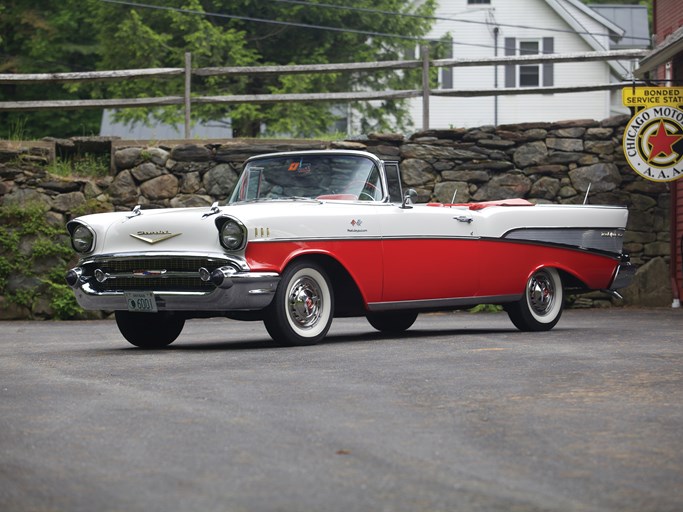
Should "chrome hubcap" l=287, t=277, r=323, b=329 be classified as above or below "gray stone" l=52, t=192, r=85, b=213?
below

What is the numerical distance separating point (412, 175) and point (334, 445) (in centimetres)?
1291

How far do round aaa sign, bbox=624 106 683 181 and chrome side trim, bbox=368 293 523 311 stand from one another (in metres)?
6.00

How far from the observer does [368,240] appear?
11.1 meters

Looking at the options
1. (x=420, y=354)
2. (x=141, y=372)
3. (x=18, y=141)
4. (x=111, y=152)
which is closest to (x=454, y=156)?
(x=111, y=152)

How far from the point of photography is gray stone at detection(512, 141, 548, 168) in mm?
18578

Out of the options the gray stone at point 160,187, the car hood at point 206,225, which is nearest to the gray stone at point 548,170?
the gray stone at point 160,187

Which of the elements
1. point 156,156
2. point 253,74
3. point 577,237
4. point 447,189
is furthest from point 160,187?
point 577,237

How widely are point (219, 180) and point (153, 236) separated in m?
7.79

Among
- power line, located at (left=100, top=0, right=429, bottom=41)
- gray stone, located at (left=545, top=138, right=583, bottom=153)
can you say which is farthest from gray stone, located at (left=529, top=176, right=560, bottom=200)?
power line, located at (left=100, top=0, right=429, bottom=41)

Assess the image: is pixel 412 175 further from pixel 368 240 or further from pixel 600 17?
pixel 600 17

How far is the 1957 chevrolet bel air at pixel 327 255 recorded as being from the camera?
10164mm

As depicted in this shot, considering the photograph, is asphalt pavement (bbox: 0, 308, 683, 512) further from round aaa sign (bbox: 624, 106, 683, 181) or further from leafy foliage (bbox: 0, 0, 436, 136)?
leafy foliage (bbox: 0, 0, 436, 136)

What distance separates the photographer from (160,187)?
1811 cm

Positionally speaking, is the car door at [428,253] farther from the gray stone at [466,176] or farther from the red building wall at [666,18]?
the red building wall at [666,18]
